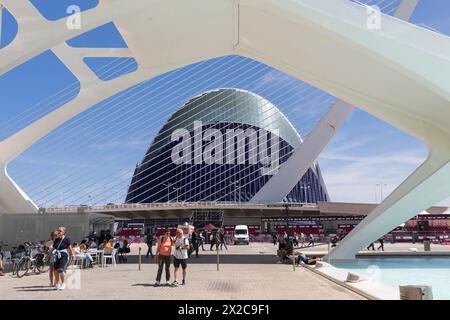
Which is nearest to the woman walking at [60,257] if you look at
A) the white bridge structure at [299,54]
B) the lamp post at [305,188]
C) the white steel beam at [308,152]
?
the white bridge structure at [299,54]

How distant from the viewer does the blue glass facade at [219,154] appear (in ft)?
245

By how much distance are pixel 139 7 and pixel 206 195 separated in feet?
196

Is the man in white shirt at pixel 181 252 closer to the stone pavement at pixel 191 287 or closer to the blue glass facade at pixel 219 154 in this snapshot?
the stone pavement at pixel 191 287

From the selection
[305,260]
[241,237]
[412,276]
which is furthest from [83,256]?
[241,237]

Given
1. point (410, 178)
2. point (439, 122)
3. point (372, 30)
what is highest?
point (372, 30)

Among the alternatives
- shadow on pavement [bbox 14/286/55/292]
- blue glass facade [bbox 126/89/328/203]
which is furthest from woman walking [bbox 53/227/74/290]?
blue glass facade [bbox 126/89/328/203]

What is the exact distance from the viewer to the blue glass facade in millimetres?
74812

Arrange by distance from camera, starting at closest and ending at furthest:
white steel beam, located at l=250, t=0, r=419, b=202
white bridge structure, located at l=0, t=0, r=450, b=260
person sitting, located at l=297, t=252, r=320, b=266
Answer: white bridge structure, located at l=0, t=0, r=450, b=260 < person sitting, located at l=297, t=252, r=320, b=266 < white steel beam, located at l=250, t=0, r=419, b=202

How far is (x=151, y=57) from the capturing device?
2233 centimetres

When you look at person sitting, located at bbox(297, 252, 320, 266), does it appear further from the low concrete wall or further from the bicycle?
the low concrete wall

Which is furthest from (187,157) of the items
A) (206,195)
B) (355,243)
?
(355,243)

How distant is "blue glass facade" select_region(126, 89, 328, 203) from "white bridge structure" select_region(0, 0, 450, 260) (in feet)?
165
